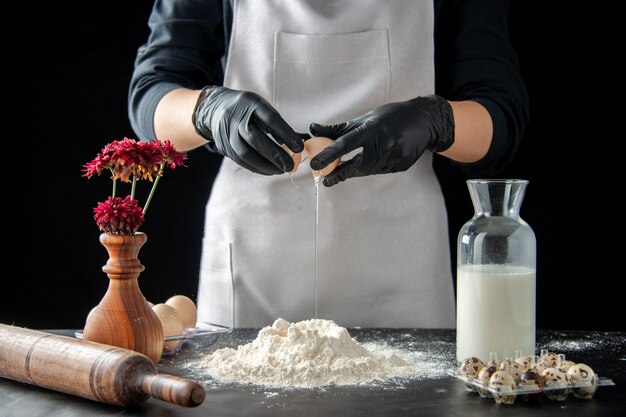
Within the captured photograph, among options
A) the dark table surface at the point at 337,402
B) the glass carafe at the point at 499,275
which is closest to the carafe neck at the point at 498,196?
the glass carafe at the point at 499,275

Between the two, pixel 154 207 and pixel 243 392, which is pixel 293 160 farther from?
pixel 154 207

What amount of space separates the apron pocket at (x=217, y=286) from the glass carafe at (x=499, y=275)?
0.73 meters

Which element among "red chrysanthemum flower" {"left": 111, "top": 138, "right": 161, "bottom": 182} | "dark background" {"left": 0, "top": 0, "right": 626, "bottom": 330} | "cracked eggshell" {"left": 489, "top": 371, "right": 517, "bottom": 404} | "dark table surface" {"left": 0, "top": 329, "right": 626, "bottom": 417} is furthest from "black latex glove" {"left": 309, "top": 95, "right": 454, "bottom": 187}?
"dark background" {"left": 0, "top": 0, "right": 626, "bottom": 330}

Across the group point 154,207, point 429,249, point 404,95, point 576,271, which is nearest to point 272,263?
point 429,249

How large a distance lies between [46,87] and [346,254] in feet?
4.62

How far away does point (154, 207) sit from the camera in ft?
9.71

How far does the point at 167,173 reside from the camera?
2945 mm

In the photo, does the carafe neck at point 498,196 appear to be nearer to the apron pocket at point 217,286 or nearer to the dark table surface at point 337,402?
the dark table surface at point 337,402

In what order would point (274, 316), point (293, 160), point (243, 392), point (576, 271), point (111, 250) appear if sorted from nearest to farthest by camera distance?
point (243, 392), point (111, 250), point (293, 160), point (274, 316), point (576, 271)

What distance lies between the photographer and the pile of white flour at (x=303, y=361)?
4.41 feet

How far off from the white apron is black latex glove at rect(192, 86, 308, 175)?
24 centimetres

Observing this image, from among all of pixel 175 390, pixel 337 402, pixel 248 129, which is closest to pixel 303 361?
pixel 337 402

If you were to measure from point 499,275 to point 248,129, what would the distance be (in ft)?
1.89

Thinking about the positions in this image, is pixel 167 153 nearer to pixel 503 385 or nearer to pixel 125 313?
pixel 125 313
